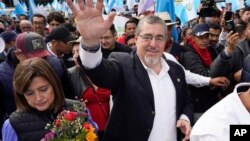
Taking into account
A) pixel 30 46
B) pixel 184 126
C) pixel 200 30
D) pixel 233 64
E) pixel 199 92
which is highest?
pixel 30 46

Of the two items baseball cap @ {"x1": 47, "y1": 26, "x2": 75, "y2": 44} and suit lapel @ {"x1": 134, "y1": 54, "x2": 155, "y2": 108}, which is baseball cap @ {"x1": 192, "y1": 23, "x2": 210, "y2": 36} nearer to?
baseball cap @ {"x1": 47, "y1": 26, "x2": 75, "y2": 44}

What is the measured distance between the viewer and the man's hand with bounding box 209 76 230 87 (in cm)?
360

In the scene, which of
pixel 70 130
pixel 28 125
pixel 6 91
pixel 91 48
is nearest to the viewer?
pixel 70 130

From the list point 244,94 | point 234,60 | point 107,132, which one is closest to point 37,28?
point 234,60

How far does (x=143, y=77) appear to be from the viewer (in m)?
2.58

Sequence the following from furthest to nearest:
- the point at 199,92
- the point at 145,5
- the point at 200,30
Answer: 1. the point at 145,5
2. the point at 200,30
3. the point at 199,92

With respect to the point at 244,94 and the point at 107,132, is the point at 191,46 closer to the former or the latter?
the point at 107,132

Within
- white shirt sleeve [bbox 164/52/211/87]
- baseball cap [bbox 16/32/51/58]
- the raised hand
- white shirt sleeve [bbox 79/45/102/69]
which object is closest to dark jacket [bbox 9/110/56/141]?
white shirt sleeve [bbox 79/45/102/69]

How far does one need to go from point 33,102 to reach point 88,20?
0.63m

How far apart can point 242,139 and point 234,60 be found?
220cm

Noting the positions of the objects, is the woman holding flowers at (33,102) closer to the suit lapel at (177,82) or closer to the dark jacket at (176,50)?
the suit lapel at (177,82)

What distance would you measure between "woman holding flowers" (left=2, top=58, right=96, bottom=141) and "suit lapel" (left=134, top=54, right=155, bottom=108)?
527 millimetres

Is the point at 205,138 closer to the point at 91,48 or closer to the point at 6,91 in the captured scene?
the point at 91,48

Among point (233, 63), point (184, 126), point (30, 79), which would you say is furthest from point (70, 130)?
point (233, 63)
